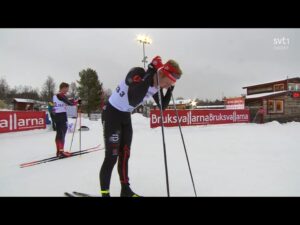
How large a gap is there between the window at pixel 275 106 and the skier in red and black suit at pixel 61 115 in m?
21.2

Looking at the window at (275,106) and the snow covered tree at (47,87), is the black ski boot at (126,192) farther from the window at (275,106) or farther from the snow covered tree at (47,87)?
the snow covered tree at (47,87)

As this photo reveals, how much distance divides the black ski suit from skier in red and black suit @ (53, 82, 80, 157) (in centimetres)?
295

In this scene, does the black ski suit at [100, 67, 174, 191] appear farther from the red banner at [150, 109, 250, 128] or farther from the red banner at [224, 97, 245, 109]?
the red banner at [224, 97, 245, 109]

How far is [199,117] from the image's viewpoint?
51.2ft

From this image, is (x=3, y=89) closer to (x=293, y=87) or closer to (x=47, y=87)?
(x=47, y=87)

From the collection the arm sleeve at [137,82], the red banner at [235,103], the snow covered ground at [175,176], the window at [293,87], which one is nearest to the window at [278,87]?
the window at [293,87]

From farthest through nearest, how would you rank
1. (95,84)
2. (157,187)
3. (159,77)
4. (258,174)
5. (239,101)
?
1. (95,84)
2. (239,101)
3. (258,174)
4. (157,187)
5. (159,77)

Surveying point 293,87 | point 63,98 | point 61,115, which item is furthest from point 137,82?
point 293,87

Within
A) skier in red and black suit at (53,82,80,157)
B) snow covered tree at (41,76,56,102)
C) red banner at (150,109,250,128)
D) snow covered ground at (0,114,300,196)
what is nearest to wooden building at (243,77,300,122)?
red banner at (150,109,250,128)
